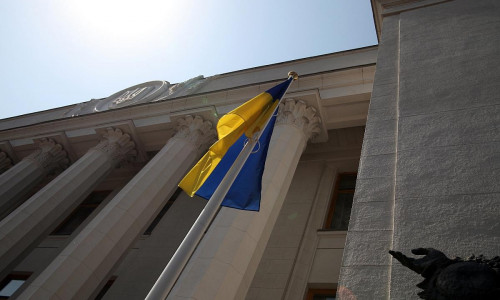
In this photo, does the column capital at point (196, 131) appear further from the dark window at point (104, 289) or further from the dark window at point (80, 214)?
the dark window at point (80, 214)

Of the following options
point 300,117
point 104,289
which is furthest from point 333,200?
point 104,289

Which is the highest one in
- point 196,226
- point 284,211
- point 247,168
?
point 284,211

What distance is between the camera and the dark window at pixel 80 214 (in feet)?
64.4

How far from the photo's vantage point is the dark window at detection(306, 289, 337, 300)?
11.8 m

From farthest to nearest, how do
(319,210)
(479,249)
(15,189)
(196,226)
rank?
(15,189) < (319,210) < (196,226) < (479,249)

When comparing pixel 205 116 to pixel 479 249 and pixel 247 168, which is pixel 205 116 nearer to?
pixel 247 168

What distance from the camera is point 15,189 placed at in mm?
18516

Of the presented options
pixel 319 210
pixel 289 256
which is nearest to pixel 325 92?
pixel 319 210

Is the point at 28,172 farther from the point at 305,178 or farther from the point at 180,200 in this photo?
the point at 305,178

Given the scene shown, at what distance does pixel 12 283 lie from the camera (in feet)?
55.4

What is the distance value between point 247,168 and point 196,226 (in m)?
1.80

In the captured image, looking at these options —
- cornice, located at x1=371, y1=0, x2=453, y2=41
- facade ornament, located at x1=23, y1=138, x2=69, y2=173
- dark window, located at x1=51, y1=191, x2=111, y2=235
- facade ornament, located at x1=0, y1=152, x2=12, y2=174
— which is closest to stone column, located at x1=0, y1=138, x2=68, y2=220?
facade ornament, located at x1=23, y1=138, x2=69, y2=173

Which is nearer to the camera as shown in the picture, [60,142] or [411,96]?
[411,96]

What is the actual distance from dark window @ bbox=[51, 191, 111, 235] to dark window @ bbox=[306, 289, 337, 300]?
13034 millimetres
